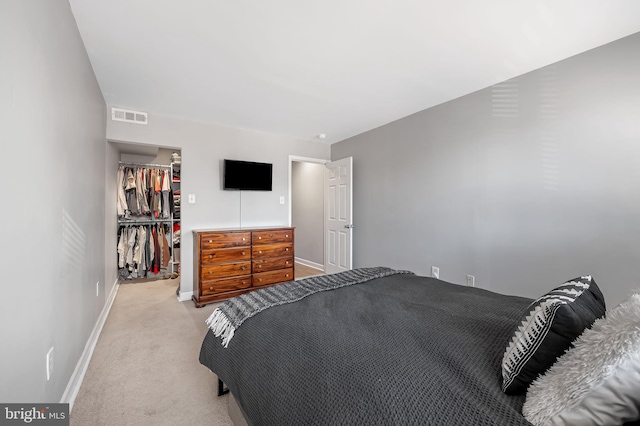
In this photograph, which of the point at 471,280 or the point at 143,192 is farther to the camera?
the point at 143,192

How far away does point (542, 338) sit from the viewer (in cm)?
83

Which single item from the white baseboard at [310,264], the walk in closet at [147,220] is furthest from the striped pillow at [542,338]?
the walk in closet at [147,220]

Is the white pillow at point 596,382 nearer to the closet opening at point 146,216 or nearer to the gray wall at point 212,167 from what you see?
the gray wall at point 212,167

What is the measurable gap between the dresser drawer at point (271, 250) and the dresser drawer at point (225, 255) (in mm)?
103

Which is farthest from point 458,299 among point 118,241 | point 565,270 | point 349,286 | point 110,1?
point 118,241

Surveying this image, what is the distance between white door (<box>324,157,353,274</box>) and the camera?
14.4 ft

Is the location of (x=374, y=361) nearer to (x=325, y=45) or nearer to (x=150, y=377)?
(x=150, y=377)

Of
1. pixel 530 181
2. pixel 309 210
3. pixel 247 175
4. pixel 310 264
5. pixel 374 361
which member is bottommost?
pixel 310 264

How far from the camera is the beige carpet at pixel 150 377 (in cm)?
157

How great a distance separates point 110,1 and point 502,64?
305cm

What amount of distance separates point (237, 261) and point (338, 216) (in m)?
1.91

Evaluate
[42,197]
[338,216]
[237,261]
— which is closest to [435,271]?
[338,216]

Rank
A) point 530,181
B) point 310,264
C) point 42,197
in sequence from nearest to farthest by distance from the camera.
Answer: point 42,197 < point 530,181 < point 310,264

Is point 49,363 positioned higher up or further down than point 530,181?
further down
